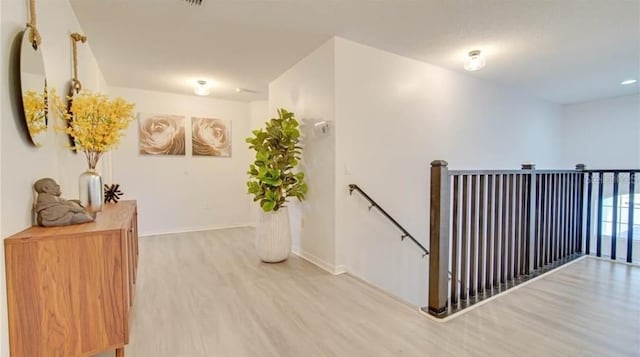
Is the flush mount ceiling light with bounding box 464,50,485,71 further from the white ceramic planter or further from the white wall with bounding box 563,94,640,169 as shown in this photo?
the white wall with bounding box 563,94,640,169

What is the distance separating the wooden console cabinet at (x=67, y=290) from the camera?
1440mm

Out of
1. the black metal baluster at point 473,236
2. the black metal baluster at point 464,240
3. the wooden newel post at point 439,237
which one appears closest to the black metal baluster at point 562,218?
the black metal baluster at point 473,236

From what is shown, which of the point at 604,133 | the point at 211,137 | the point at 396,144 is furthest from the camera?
the point at 604,133

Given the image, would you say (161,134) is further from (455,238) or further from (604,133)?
(604,133)

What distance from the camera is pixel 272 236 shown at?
3699 millimetres

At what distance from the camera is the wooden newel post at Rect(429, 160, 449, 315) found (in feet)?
7.80

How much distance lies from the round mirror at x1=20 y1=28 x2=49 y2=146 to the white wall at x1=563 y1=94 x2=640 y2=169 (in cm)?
875

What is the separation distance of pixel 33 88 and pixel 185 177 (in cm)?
427

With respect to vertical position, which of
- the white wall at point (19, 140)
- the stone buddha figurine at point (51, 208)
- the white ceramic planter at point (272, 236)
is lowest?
the white ceramic planter at point (272, 236)

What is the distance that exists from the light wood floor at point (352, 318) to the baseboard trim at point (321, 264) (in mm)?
109

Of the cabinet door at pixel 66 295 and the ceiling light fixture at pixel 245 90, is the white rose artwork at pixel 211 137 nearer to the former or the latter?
the ceiling light fixture at pixel 245 90

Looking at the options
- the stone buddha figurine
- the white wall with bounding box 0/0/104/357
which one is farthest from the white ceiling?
the stone buddha figurine

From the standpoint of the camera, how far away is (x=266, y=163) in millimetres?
3629

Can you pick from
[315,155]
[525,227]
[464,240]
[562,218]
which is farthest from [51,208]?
[562,218]
